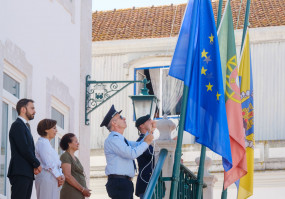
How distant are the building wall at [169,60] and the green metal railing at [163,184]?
50.8 feet

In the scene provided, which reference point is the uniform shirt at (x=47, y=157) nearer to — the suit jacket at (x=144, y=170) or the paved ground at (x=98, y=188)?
the suit jacket at (x=144, y=170)

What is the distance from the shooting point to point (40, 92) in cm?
1559

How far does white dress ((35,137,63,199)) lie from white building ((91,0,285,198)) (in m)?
15.5

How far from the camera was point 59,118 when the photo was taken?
1672cm

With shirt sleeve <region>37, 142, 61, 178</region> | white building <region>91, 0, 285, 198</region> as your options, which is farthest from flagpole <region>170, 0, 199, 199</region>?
white building <region>91, 0, 285, 198</region>

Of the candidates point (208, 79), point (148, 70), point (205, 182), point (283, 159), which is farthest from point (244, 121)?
point (148, 70)

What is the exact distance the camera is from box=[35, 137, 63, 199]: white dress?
1276cm

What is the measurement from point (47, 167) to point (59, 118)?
398 centimetres

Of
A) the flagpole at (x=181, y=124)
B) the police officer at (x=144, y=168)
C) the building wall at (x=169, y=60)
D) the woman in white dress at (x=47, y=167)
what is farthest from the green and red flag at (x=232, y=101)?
the building wall at (x=169, y=60)

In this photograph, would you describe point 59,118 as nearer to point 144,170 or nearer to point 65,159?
point 65,159

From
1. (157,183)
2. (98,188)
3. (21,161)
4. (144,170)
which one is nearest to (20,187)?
(21,161)

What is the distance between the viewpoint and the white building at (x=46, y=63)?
14.3 metres

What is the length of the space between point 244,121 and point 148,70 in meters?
15.2

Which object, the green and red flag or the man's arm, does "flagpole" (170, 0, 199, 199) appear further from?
the man's arm
